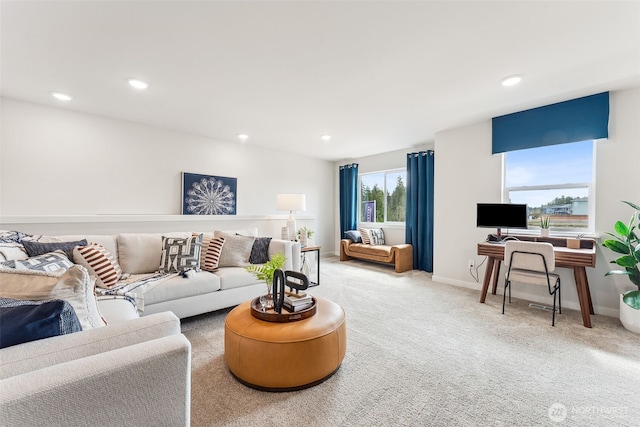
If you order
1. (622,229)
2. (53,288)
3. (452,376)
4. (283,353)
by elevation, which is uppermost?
(622,229)

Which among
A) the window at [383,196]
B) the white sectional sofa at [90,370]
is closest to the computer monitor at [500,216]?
the window at [383,196]

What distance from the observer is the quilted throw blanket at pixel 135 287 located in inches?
82.1

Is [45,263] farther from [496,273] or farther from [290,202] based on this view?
[496,273]

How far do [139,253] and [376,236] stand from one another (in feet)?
13.3

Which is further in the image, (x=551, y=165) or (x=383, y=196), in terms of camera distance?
(x=383, y=196)

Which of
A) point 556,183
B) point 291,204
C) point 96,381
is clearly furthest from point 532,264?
point 96,381

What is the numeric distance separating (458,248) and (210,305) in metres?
3.38

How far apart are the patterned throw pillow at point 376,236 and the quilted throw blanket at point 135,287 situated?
3.73 m

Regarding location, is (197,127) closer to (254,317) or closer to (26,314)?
(254,317)

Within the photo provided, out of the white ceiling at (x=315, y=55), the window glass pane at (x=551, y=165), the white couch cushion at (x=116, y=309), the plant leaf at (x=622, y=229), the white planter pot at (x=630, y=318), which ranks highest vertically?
the white ceiling at (x=315, y=55)

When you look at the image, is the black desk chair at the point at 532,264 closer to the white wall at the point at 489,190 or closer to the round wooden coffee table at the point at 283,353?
the white wall at the point at 489,190

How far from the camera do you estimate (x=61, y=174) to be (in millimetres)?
3195

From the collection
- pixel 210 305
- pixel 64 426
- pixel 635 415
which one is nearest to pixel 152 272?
pixel 210 305

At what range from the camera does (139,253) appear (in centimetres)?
281
